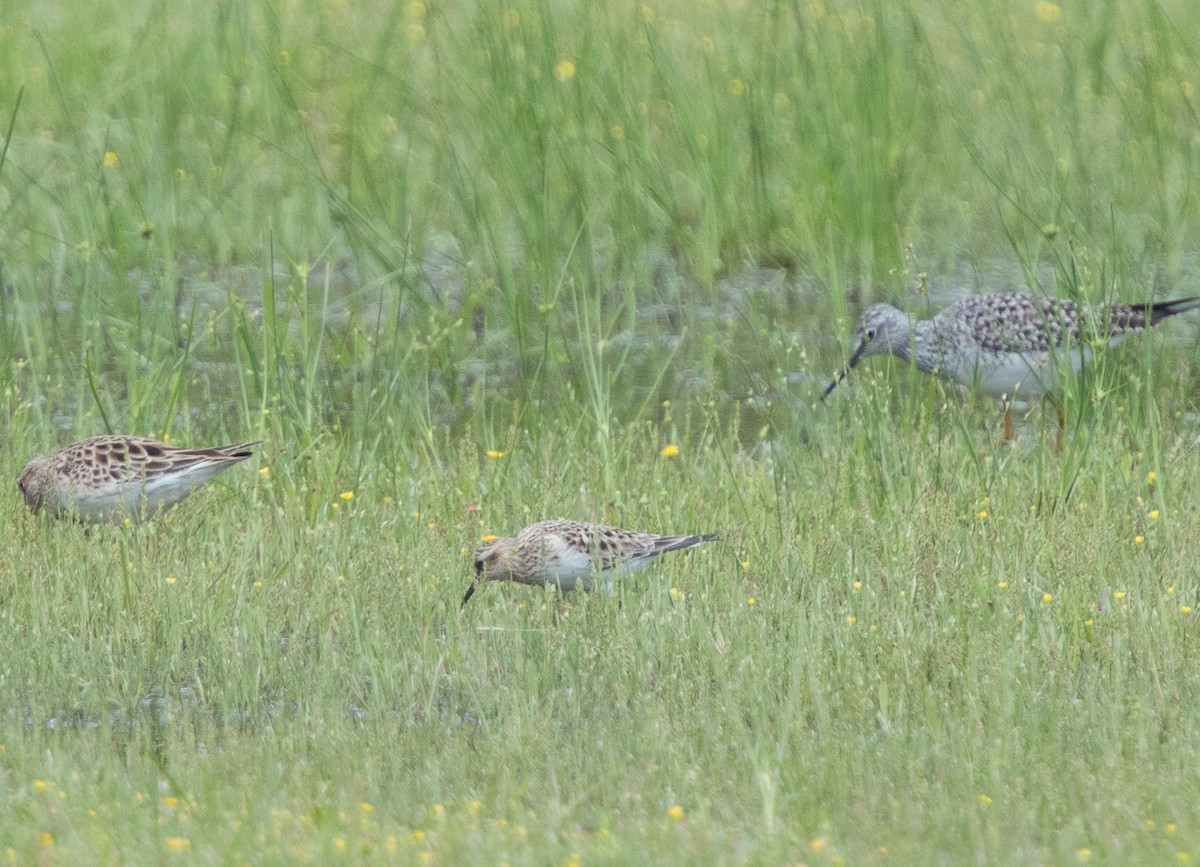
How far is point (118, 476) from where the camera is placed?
723cm

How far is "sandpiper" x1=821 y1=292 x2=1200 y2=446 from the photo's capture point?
9.00m

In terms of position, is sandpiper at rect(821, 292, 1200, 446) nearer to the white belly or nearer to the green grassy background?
the white belly

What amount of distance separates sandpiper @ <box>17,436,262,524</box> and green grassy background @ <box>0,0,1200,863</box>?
0.14 m

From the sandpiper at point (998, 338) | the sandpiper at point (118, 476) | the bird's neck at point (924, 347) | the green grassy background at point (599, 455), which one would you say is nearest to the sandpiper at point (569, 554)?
the green grassy background at point (599, 455)

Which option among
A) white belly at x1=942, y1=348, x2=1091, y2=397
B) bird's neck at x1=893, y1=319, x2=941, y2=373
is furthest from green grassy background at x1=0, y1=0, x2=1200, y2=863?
bird's neck at x1=893, y1=319, x2=941, y2=373

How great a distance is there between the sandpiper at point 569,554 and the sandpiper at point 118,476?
4.16 ft

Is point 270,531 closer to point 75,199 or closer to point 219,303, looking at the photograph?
point 219,303

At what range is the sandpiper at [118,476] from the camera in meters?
7.21

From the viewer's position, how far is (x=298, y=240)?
11453 mm

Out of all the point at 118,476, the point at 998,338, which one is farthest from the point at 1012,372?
the point at 118,476

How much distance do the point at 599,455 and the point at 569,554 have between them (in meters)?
1.58

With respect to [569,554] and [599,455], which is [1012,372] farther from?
[569,554]

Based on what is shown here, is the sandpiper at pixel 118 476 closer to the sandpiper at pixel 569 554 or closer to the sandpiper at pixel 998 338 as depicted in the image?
the sandpiper at pixel 569 554

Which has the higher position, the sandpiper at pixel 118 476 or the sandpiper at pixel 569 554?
the sandpiper at pixel 118 476
